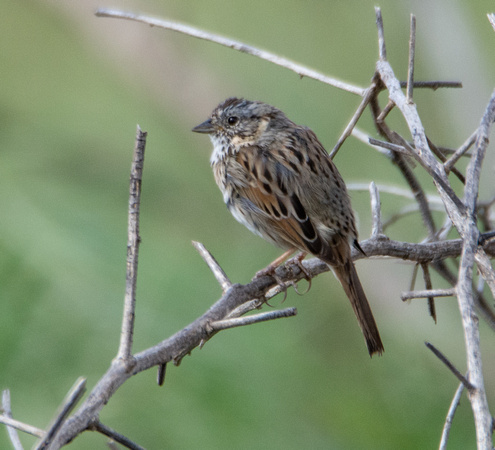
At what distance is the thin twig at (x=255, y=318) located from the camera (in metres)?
1.38

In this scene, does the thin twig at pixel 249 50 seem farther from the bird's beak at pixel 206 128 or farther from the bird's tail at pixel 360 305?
the bird's beak at pixel 206 128

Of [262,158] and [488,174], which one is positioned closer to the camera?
[262,158]

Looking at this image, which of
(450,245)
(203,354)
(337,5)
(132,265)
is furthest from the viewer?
(337,5)

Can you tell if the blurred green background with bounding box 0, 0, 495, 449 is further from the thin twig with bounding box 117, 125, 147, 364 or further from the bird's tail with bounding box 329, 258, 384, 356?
the thin twig with bounding box 117, 125, 147, 364

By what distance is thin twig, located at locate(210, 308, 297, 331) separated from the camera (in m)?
1.38

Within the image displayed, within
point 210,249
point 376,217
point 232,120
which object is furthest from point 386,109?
point 210,249

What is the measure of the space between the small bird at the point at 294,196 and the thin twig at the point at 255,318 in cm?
152

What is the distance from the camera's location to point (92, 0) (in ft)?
17.1

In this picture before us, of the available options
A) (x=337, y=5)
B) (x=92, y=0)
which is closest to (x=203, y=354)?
(x=92, y=0)

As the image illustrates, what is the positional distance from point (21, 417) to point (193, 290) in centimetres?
117

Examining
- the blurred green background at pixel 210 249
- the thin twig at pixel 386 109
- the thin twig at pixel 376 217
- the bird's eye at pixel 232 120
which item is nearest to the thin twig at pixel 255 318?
the thin twig at pixel 386 109

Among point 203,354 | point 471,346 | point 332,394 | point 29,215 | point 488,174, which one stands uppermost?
point 471,346

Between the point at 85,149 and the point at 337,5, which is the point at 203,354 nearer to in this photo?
the point at 85,149

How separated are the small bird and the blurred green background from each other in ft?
1.35
